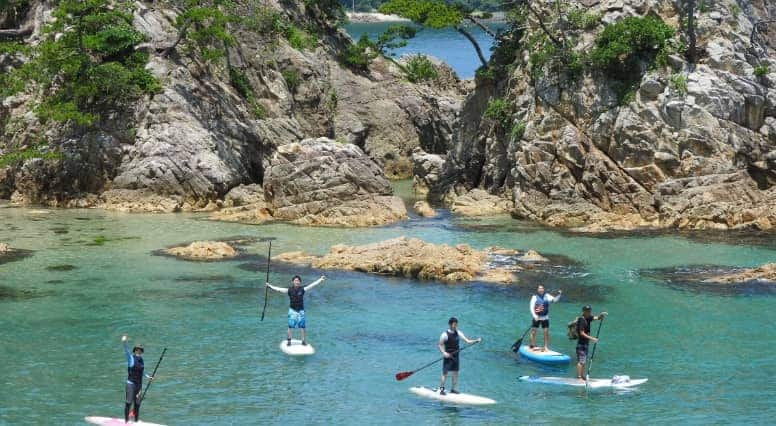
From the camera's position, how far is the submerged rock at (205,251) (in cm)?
4241

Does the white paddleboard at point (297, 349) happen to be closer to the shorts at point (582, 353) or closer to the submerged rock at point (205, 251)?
the shorts at point (582, 353)

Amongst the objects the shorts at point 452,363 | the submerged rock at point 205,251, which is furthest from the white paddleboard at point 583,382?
the submerged rock at point 205,251

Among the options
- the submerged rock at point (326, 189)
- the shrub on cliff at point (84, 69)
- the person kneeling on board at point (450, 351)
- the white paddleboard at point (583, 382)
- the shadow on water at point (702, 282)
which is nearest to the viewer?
the person kneeling on board at point (450, 351)

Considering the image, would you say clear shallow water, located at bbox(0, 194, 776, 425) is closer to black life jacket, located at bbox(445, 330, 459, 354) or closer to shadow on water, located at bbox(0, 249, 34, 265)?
shadow on water, located at bbox(0, 249, 34, 265)

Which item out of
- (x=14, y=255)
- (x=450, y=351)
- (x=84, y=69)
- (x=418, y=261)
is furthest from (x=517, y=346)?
(x=84, y=69)

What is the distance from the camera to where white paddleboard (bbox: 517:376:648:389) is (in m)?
25.9

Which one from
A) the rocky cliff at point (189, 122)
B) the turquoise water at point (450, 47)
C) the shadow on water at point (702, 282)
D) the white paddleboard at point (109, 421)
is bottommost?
the white paddleboard at point (109, 421)

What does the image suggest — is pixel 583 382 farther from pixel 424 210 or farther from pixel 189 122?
pixel 189 122

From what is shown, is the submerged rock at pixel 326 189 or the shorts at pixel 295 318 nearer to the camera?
the shorts at pixel 295 318

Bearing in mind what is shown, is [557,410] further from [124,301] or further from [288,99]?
[288,99]

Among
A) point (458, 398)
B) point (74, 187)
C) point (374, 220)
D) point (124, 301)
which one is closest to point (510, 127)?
point (374, 220)

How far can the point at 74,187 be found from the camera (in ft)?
186

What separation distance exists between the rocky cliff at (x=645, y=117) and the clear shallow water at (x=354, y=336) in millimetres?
4089

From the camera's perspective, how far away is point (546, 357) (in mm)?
28312
